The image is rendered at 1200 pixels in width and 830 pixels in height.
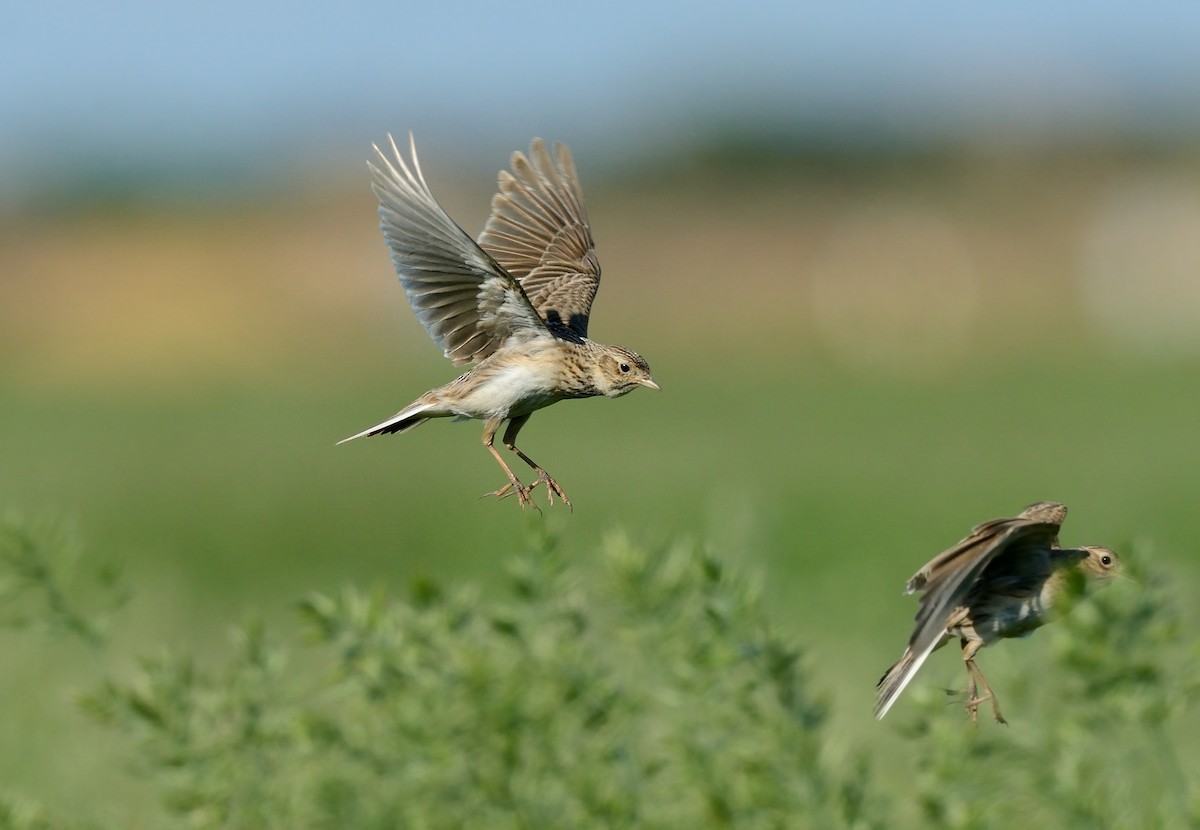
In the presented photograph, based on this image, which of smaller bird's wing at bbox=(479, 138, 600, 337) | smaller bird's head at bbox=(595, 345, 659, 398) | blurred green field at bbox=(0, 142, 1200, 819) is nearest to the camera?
smaller bird's head at bbox=(595, 345, 659, 398)

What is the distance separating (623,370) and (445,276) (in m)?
0.35

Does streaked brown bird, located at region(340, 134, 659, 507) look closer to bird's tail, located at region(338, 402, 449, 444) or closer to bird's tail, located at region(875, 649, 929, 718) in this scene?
bird's tail, located at region(338, 402, 449, 444)

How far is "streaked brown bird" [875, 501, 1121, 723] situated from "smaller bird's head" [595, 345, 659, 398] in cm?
60

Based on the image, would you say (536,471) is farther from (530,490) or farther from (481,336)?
(481,336)

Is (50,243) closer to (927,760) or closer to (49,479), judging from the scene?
(49,479)

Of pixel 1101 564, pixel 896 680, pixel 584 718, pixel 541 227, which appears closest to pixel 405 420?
pixel 896 680

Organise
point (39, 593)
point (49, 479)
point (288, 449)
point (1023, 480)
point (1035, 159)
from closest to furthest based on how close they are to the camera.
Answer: point (39, 593), point (1023, 480), point (49, 479), point (288, 449), point (1035, 159)

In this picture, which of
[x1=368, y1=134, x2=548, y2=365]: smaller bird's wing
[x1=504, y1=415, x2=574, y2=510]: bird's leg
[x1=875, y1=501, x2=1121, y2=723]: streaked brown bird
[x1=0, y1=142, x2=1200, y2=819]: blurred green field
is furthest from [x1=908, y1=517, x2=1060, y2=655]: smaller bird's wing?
[x1=368, y1=134, x2=548, y2=365]: smaller bird's wing

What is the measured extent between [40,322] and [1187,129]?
174ft

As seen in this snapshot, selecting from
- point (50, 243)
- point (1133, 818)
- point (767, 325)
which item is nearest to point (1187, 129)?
point (767, 325)

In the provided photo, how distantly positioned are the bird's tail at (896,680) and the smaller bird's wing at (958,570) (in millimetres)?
32

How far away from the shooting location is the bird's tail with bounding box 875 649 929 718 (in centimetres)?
185

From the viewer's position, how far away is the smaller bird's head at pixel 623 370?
A: 253 centimetres

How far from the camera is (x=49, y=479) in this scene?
25172 mm
